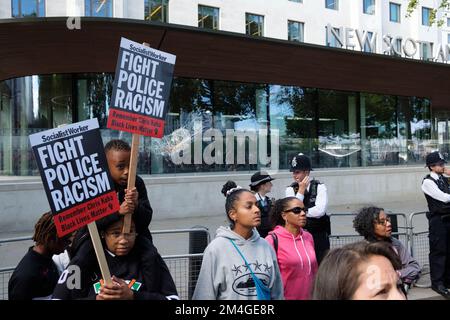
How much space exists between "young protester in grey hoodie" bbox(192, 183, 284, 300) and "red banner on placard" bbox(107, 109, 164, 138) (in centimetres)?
94

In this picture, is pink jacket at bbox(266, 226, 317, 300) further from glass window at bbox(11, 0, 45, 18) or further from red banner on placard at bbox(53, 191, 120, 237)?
glass window at bbox(11, 0, 45, 18)

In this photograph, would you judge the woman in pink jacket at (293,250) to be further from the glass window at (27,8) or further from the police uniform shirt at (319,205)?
the glass window at (27,8)

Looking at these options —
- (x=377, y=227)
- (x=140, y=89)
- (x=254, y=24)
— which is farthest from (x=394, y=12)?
(x=140, y=89)

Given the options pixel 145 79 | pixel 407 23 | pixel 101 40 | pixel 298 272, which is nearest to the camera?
pixel 145 79

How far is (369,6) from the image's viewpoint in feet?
111

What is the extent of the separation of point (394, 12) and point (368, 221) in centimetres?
3688

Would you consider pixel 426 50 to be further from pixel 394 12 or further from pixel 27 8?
pixel 27 8

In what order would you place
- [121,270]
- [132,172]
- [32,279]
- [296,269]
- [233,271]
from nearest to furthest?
1. [121,270]
2. [132,172]
3. [32,279]
4. [233,271]
5. [296,269]

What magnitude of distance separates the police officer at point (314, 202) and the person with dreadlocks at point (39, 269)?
2819 mm

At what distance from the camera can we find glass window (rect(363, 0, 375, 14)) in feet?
109

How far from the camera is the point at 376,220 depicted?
4379 mm
